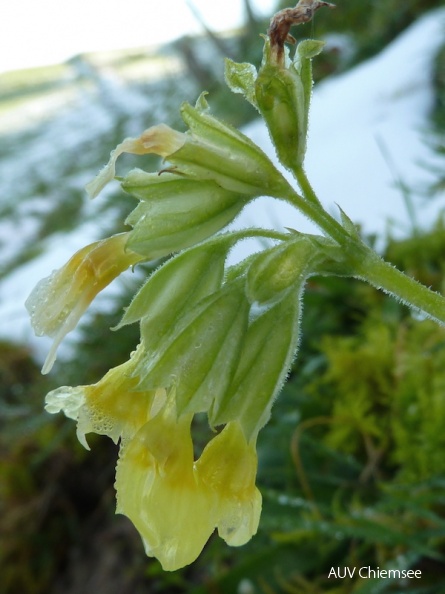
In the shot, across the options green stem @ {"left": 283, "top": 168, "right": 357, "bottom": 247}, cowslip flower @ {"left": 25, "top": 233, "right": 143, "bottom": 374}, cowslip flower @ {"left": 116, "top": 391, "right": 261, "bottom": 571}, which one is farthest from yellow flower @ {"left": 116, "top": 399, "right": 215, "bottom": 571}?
green stem @ {"left": 283, "top": 168, "right": 357, "bottom": 247}

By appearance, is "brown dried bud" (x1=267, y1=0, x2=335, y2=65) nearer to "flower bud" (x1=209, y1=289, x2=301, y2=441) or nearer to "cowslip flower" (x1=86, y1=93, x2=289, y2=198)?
"cowslip flower" (x1=86, y1=93, x2=289, y2=198)

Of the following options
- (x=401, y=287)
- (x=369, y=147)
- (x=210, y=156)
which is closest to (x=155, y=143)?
(x=210, y=156)

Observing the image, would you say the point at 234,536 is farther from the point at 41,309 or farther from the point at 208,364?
the point at 41,309

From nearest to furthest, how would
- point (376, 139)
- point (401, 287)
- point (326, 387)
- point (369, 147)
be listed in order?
1. point (401, 287)
2. point (326, 387)
3. point (376, 139)
4. point (369, 147)

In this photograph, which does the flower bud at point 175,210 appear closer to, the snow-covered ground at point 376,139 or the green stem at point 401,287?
the green stem at point 401,287

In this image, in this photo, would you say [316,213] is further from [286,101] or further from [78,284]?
[78,284]
